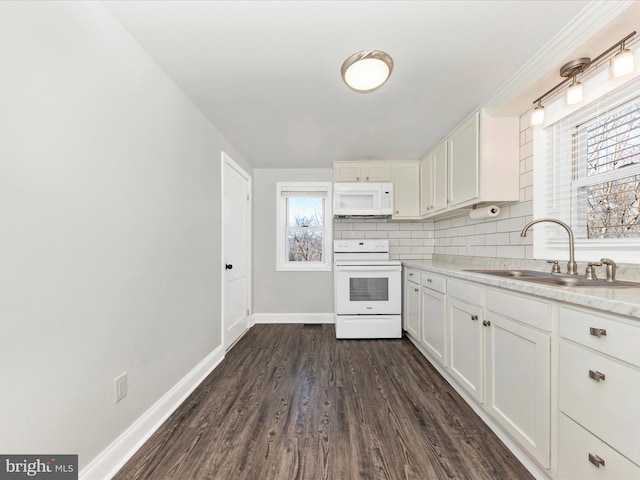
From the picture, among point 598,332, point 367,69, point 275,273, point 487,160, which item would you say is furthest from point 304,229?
point 598,332

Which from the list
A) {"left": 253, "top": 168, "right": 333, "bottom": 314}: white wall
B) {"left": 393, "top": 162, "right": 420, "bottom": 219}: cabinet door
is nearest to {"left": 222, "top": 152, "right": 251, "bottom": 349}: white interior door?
{"left": 253, "top": 168, "right": 333, "bottom": 314}: white wall

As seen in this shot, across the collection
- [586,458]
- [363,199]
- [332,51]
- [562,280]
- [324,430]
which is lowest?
[324,430]

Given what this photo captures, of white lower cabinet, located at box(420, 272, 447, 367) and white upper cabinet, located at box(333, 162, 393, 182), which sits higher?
white upper cabinet, located at box(333, 162, 393, 182)

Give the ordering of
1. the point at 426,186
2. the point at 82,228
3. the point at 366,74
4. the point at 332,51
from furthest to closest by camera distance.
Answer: the point at 426,186 < the point at 332,51 < the point at 366,74 < the point at 82,228

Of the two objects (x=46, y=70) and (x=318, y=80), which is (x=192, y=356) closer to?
(x=46, y=70)

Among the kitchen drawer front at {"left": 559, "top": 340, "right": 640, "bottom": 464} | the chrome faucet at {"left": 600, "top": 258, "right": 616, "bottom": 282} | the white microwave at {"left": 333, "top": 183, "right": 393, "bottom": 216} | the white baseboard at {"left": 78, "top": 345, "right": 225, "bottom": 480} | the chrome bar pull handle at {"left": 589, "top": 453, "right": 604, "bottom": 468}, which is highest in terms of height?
the white microwave at {"left": 333, "top": 183, "right": 393, "bottom": 216}

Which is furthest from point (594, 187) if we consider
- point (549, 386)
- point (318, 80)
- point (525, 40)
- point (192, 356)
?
A: point (192, 356)

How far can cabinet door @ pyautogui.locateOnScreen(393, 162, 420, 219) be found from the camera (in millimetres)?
3479

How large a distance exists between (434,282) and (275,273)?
2.17 metres

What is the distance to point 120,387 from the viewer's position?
1341mm

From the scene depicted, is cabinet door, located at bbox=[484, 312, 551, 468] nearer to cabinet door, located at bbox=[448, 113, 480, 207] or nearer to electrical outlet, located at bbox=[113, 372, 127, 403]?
cabinet door, located at bbox=[448, 113, 480, 207]

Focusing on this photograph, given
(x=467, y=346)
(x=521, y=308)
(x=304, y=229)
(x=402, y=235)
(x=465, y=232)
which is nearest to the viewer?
(x=521, y=308)

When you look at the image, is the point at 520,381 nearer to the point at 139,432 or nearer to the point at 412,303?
the point at 412,303

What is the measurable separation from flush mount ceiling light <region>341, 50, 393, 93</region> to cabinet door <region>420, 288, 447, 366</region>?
165 cm
